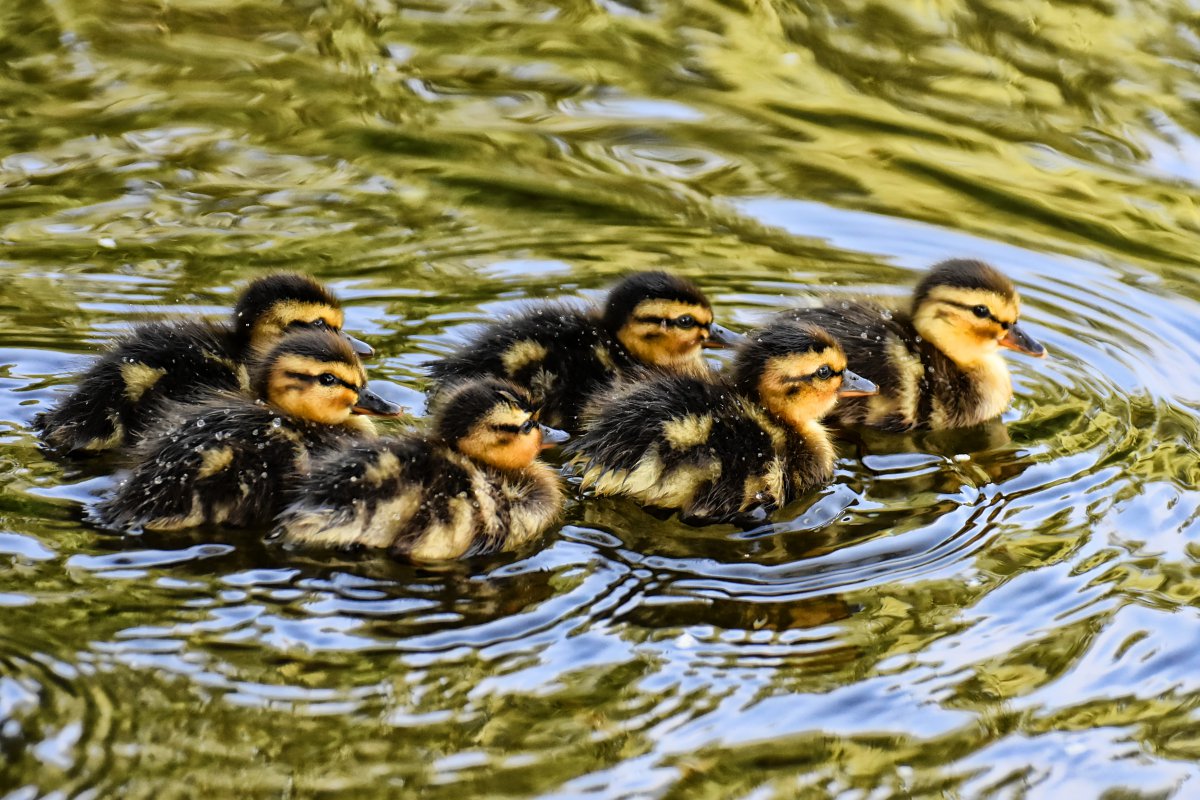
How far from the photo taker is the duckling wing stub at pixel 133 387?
14.5 ft

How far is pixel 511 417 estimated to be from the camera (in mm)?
4215

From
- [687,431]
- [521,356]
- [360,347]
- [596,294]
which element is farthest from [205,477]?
[596,294]

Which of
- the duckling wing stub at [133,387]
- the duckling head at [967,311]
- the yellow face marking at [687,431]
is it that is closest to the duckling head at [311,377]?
the duckling wing stub at [133,387]

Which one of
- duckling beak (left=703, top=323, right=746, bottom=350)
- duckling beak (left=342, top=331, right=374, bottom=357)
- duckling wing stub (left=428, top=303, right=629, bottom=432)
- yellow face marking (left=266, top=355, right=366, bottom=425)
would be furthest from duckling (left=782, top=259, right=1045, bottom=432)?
yellow face marking (left=266, top=355, right=366, bottom=425)

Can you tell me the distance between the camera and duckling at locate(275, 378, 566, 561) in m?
3.98

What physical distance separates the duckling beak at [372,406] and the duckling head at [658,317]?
775mm

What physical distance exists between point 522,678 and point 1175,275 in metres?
3.39

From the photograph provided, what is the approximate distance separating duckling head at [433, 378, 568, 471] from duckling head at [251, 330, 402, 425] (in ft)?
0.96

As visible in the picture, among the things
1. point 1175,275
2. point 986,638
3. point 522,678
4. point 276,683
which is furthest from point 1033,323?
point 276,683

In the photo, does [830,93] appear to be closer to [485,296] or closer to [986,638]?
[485,296]

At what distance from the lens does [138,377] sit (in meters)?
4.48

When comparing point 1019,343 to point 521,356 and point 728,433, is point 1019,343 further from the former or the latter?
point 521,356

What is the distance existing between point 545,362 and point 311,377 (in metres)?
0.73

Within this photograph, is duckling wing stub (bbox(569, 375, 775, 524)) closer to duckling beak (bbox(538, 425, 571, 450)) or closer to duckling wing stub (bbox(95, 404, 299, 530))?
duckling beak (bbox(538, 425, 571, 450))
